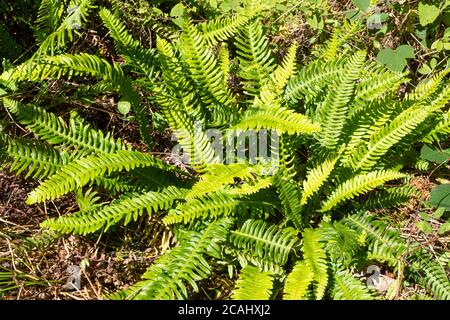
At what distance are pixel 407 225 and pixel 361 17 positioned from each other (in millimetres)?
1630

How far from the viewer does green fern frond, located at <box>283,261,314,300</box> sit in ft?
8.60

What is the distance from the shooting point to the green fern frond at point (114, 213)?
2811 millimetres

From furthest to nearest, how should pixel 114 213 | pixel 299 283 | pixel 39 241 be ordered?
pixel 39 241 → pixel 114 213 → pixel 299 283

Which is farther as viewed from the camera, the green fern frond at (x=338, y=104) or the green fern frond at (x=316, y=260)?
the green fern frond at (x=338, y=104)

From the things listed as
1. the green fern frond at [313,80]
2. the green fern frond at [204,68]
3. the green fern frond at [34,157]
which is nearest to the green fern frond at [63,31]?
the green fern frond at [34,157]

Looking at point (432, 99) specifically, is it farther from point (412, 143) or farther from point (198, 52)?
point (198, 52)

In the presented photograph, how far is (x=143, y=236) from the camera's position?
128 inches

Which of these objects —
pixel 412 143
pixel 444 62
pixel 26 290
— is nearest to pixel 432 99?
pixel 412 143

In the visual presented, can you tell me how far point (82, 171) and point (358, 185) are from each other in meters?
1.55

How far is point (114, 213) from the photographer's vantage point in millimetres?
2887

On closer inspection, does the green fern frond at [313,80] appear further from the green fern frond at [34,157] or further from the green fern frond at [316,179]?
the green fern frond at [34,157]

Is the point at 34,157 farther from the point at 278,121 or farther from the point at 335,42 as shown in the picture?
the point at 335,42

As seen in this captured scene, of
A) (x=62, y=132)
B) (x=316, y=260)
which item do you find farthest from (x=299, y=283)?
(x=62, y=132)

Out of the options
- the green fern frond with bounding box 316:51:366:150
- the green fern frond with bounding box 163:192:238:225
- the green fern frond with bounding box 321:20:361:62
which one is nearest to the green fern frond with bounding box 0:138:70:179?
the green fern frond with bounding box 163:192:238:225
